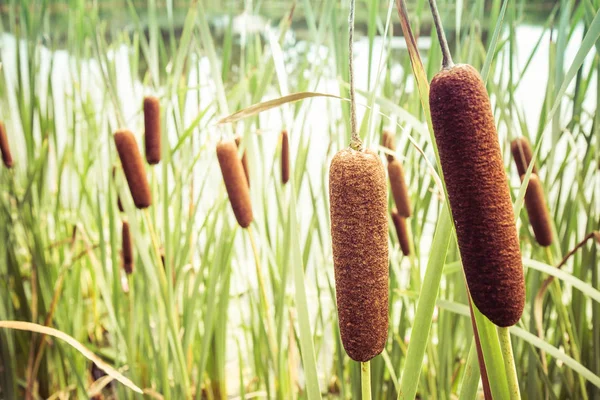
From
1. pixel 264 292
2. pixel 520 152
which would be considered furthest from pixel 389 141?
pixel 264 292

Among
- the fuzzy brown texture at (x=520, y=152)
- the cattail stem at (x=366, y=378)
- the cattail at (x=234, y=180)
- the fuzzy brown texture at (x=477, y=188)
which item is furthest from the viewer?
the fuzzy brown texture at (x=520, y=152)

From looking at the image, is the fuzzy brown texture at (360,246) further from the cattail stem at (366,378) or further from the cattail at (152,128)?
the cattail at (152,128)

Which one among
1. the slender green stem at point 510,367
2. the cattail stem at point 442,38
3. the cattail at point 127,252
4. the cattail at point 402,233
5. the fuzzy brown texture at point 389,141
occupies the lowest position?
the cattail at point 127,252

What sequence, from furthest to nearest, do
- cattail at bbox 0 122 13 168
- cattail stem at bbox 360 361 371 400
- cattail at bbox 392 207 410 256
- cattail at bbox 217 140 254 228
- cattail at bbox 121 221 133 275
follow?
cattail at bbox 0 122 13 168, cattail at bbox 121 221 133 275, cattail at bbox 392 207 410 256, cattail at bbox 217 140 254 228, cattail stem at bbox 360 361 371 400

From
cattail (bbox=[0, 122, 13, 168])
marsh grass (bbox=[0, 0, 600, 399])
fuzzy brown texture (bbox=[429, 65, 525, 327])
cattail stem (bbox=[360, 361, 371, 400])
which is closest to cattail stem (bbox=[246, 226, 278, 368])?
marsh grass (bbox=[0, 0, 600, 399])

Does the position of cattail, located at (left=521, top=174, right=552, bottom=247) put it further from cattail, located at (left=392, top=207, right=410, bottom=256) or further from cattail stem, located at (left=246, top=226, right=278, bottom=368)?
cattail stem, located at (left=246, top=226, right=278, bottom=368)

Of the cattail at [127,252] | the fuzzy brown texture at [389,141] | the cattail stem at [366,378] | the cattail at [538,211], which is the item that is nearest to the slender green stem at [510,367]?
the cattail stem at [366,378]

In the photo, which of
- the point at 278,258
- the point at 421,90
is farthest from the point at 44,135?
the point at 421,90

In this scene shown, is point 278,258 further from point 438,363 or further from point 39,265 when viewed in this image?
point 39,265
